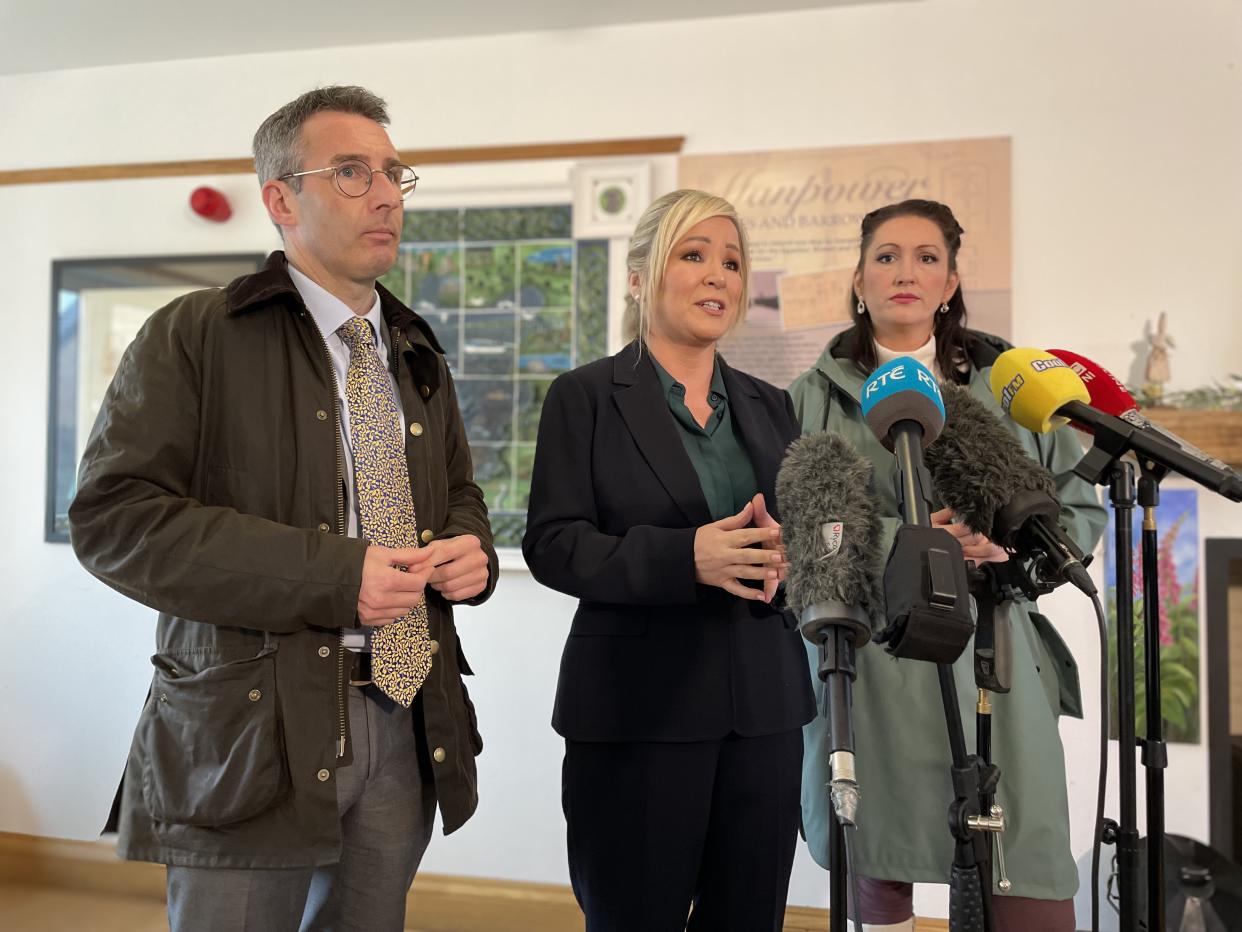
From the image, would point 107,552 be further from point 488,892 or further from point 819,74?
point 819,74

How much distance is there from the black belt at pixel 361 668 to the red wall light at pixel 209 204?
2.47 m

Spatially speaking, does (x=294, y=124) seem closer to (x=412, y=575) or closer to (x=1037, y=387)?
(x=412, y=575)

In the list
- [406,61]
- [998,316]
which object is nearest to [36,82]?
[406,61]

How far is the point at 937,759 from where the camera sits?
170 cm

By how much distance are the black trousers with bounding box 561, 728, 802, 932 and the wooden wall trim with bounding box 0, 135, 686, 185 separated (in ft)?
7.00

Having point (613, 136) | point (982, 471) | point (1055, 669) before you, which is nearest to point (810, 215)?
point (613, 136)

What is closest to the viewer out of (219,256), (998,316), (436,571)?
(436,571)

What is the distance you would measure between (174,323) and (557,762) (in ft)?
7.17

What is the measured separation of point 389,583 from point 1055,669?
1.21 m

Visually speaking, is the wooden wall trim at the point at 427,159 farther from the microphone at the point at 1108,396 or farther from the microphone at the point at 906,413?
the microphone at the point at 906,413

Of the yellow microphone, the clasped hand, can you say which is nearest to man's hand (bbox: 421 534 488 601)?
the clasped hand

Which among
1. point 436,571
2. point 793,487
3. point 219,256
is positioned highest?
point 219,256

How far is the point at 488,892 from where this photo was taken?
3.14 metres

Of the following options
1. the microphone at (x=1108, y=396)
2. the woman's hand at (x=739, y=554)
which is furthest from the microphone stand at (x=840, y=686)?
the microphone at (x=1108, y=396)
